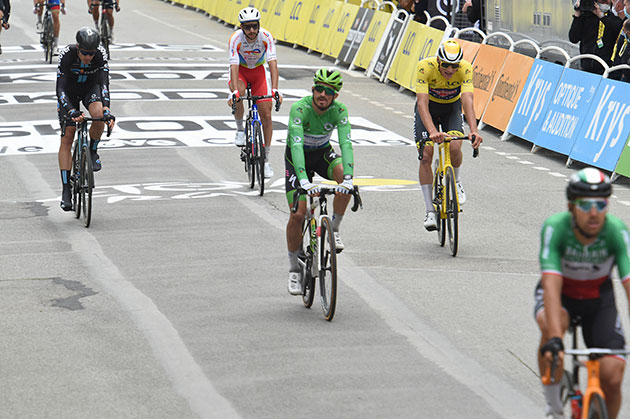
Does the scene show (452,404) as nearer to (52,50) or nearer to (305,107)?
(305,107)

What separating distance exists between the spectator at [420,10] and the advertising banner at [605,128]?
881 cm

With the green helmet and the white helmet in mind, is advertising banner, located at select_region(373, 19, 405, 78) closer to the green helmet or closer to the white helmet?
the white helmet

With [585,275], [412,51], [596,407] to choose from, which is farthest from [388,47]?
[596,407]

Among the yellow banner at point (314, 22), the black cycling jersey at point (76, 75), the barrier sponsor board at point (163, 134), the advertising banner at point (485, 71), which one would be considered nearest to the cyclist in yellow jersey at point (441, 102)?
the black cycling jersey at point (76, 75)

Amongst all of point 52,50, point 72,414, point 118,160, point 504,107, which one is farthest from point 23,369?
point 52,50

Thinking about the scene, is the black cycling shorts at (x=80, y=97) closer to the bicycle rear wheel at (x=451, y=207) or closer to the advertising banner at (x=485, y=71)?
the bicycle rear wheel at (x=451, y=207)

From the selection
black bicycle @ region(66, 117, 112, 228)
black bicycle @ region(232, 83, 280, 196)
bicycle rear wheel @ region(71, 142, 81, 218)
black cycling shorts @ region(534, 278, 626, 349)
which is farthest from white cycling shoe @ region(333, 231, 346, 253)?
black bicycle @ region(232, 83, 280, 196)

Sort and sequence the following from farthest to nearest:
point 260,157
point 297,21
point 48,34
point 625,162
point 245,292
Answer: point 297,21
point 48,34
point 625,162
point 260,157
point 245,292

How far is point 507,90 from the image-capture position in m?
19.7

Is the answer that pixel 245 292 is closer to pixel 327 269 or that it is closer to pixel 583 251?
pixel 327 269

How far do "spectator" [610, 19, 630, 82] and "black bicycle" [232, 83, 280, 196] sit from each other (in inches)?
190

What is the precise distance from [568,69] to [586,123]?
→ 128cm

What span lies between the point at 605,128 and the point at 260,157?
471cm

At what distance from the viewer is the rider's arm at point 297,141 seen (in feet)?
31.0
